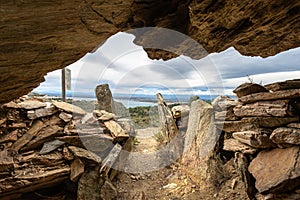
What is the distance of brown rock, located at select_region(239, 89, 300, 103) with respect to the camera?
377cm

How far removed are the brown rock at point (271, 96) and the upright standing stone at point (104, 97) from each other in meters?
4.79

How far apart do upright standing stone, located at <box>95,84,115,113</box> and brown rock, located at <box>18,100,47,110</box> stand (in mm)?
2046

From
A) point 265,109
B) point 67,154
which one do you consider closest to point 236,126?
point 265,109

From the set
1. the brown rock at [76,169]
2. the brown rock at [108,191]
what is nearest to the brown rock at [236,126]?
the brown rock at [108,191]

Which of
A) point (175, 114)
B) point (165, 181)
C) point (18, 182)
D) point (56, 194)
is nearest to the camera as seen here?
point (18, 182)

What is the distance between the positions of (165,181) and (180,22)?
5697mm

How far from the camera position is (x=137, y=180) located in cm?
728

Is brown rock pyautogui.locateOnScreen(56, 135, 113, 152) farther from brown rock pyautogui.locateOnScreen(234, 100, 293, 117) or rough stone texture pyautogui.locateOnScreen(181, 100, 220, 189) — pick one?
brown rock pyautogui.locateOnScreen(234, 100, 293, 117)

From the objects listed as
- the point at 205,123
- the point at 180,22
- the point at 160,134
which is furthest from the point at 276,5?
the point at 160,134

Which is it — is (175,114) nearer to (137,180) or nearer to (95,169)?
(137,180)

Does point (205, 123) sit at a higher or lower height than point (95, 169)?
higher

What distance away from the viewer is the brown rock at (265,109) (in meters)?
3.87

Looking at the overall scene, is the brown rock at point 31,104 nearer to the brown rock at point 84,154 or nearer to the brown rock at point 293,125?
the brown rock at point 84,154

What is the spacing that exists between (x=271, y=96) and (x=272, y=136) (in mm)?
742
